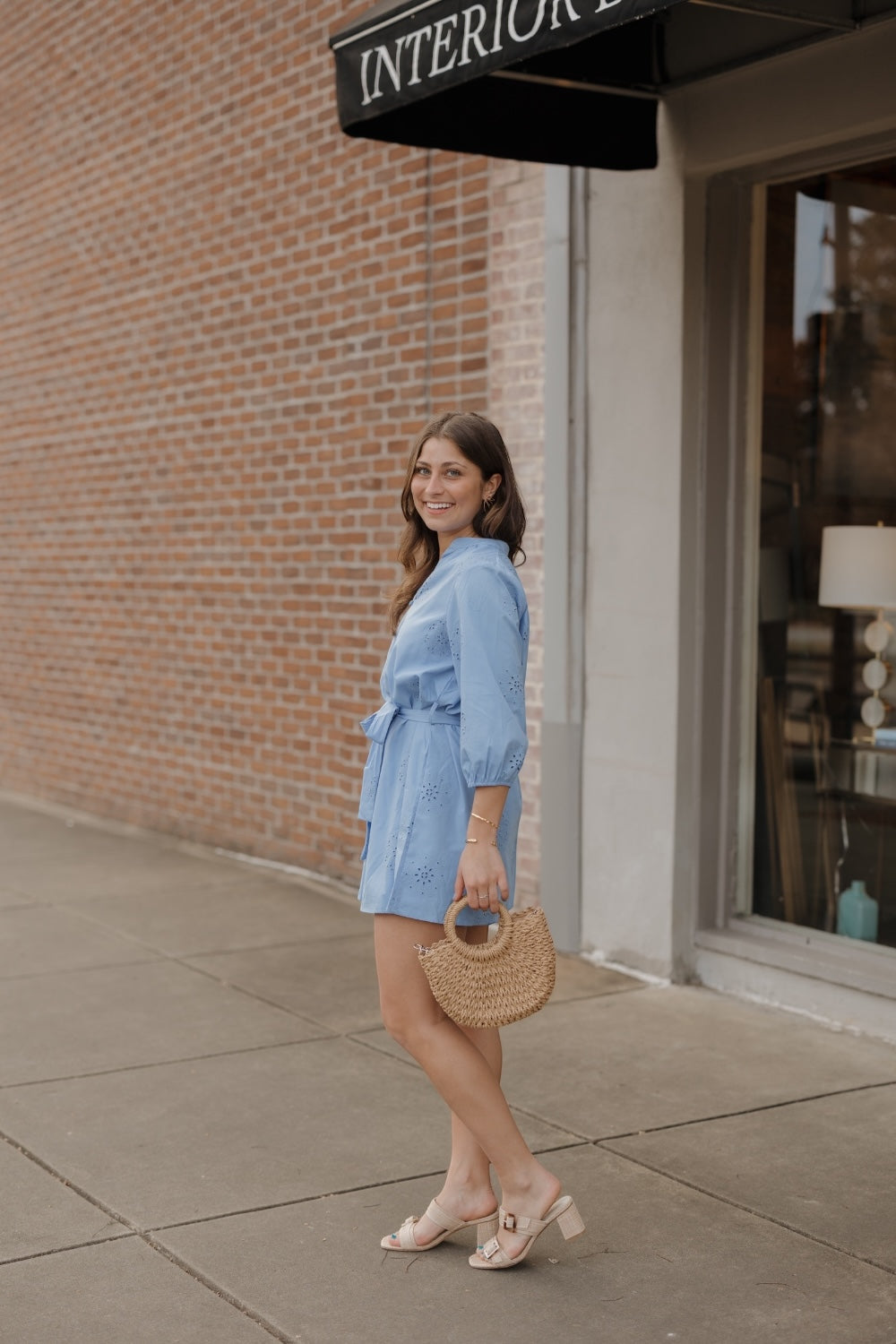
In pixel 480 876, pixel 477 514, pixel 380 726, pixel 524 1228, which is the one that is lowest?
pixel 524 1228

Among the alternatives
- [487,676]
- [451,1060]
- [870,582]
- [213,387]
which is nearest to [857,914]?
[870,582]

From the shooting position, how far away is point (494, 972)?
3.46 m

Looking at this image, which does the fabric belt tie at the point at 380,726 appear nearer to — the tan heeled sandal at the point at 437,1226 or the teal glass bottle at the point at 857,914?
the tan heeled sandal at the point at 437,1226

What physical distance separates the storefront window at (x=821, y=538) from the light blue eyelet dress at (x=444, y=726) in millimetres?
2482

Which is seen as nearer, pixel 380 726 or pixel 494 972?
pixel 494 972

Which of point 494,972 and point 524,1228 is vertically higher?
point 494,972

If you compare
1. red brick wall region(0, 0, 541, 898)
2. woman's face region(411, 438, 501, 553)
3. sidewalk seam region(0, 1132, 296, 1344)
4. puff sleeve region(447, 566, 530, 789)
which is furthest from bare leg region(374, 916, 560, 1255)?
red brick wall region(0, 0, 541, 898)

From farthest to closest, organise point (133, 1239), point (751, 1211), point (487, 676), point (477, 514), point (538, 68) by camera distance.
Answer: point (538, 68) → point (751, 1211) → point (133, 1239) → point (477, 514) → point (487, 676)

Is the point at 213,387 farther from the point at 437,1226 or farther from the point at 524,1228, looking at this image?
the point at 524,1228

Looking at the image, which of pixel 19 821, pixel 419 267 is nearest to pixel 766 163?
pixel 419 267

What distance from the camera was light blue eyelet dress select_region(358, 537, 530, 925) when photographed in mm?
3424

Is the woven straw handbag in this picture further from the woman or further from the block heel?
the block heel

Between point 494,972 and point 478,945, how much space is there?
7 cm

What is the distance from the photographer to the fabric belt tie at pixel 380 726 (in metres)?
3.57
